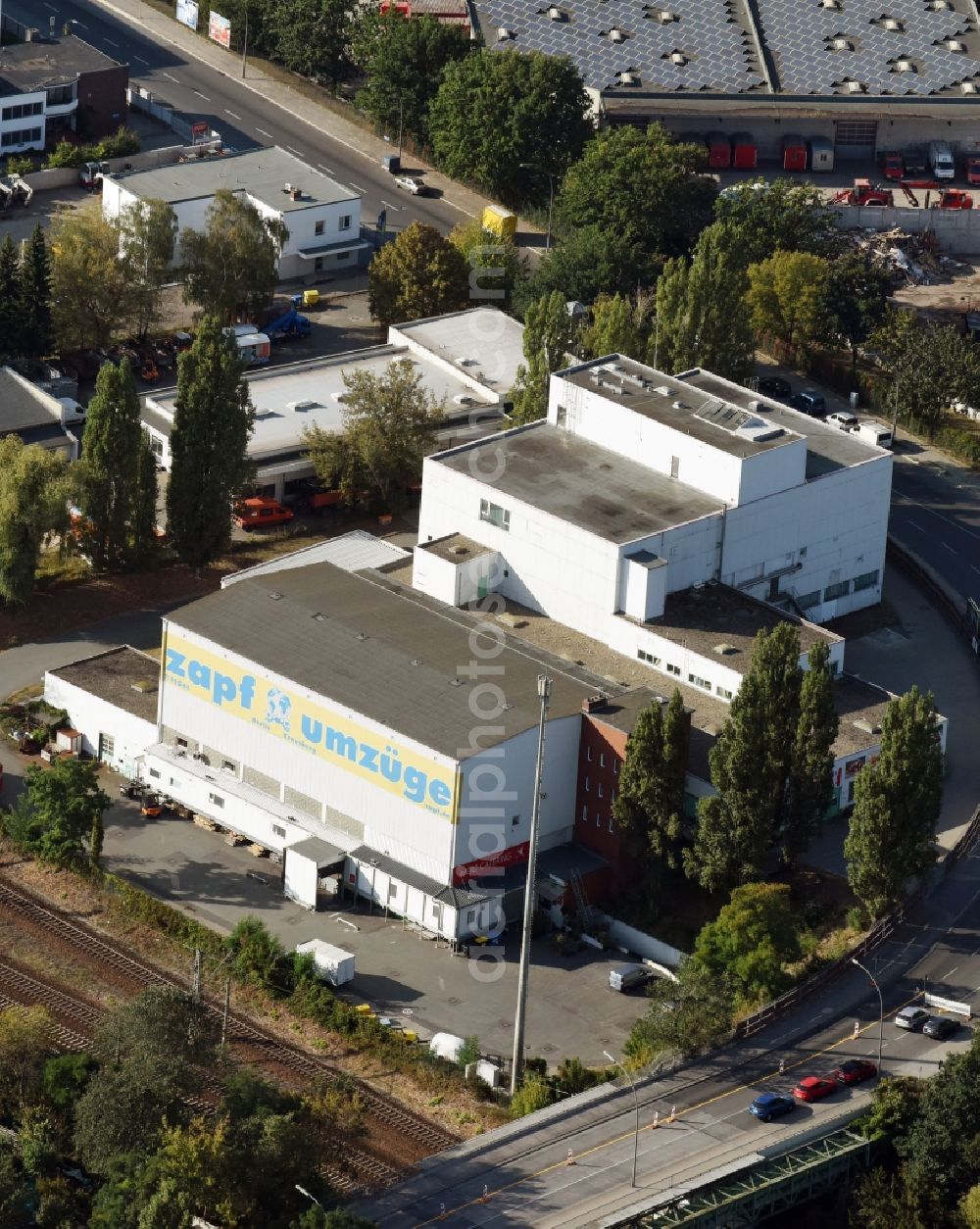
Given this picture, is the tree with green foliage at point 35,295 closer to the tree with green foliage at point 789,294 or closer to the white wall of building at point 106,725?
the white wall of building at point 106,725

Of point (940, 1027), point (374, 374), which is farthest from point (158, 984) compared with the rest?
point (374, 374)

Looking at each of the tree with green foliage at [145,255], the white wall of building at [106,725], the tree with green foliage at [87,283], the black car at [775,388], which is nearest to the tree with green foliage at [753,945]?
the white wall of building at [106,725]

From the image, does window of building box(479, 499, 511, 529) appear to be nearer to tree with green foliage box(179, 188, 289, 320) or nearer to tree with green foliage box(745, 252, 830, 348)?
tree with green foliage box(179, 188, 289, 320)

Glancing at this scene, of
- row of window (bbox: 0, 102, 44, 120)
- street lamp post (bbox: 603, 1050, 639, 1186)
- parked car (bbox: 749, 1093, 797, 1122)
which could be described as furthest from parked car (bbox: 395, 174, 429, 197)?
parked car (bbox: 749, 1093, 797, 1122)

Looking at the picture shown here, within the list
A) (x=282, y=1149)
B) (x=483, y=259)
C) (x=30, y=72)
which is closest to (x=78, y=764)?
(x=282, y=1149)

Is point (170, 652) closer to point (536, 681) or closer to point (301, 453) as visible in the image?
point (536, 681)
